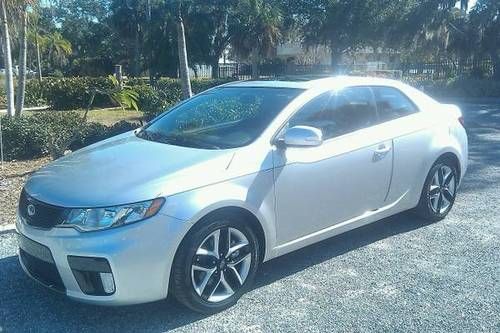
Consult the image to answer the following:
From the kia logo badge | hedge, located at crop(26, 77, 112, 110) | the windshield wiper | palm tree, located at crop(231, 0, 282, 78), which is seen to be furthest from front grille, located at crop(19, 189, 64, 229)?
palm tree, located at crop(231, 0, 282, 78)

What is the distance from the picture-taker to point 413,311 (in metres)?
3.58

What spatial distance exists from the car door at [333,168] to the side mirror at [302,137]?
126mm

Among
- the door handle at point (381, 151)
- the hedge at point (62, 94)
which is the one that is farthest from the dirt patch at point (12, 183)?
the hedge at point (62, 94)

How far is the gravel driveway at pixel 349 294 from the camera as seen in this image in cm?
342

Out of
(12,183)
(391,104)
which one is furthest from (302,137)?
(12,183)

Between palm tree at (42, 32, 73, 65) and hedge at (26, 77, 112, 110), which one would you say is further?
palm tree at (42, 32, 73, 65)

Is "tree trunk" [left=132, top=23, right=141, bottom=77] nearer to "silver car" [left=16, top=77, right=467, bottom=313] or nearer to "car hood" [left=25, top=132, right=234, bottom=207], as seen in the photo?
"silver car" [left=16, top=77, right=467, bottom=313]

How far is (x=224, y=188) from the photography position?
3.51 metres

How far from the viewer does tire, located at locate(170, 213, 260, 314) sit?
3.36 meters

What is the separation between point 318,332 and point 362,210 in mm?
1495

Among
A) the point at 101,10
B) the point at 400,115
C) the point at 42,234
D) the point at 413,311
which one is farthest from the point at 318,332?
the point at 101,10

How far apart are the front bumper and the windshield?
91cm

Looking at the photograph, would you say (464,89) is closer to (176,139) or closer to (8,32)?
(8,32)

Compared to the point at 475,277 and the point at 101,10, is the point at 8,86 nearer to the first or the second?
the point at 475,277
